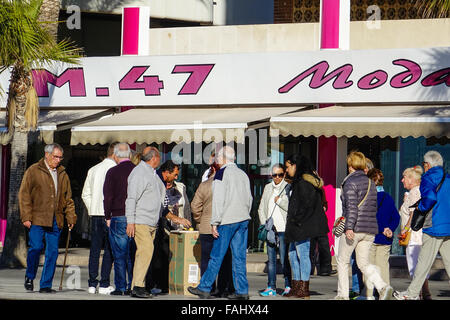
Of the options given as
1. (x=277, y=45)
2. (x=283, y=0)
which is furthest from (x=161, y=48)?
(x=283, y=0)

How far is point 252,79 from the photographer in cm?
1870

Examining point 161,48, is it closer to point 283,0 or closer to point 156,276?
point 283,0

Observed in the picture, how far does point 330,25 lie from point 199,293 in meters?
7.51

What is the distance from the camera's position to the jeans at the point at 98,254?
13.0 metres

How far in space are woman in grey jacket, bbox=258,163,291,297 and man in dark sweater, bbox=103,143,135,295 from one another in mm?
1867

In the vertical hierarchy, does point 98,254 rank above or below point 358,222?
below

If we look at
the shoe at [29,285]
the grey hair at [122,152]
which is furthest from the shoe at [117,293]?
the grey hair at [122,152]

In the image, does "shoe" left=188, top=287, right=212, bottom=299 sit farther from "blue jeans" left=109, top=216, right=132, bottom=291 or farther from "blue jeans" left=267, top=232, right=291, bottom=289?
"blue jeans" left=267, top=232, right=291, bottom=289

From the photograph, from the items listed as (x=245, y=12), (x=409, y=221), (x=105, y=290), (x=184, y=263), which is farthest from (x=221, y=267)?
(x=245, y=12)

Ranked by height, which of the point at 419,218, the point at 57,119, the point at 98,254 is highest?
the point at 57,119

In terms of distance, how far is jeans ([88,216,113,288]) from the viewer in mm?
12953

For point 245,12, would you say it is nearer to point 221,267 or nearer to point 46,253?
point 221,267

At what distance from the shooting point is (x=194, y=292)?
12469 millimetres

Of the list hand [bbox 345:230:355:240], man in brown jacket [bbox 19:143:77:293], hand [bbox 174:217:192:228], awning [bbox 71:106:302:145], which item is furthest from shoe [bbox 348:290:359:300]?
awning [bbox 71:106:302:145]
